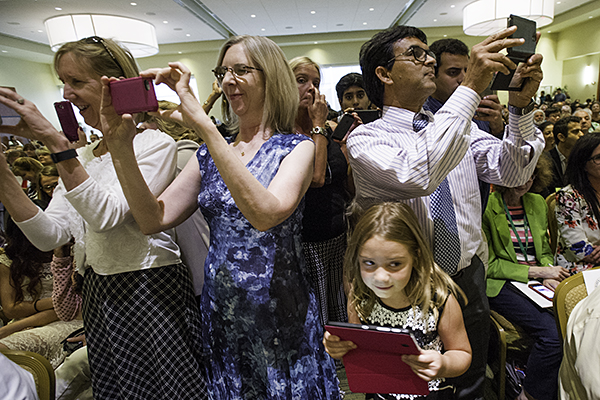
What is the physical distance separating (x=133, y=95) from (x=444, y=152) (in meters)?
0.85

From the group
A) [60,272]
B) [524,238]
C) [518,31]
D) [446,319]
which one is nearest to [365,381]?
[446,319]

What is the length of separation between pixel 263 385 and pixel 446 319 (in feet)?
2.00

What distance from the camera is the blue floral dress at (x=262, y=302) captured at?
107 cm

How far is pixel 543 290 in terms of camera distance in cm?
213

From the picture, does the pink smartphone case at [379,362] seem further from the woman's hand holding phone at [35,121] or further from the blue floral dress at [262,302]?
the woman's hand holding phone at [35,121]

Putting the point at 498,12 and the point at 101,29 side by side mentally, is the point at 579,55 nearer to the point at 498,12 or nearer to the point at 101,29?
the point at 498,12

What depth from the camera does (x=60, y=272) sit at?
184cm

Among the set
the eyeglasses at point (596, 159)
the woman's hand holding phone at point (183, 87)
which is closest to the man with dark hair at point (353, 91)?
the eyeglasses at point (596, 159)

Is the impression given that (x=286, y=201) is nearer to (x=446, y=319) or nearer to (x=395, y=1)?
(x=446, y=319)

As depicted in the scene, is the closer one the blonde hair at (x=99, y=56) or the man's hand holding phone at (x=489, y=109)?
the blonde hair at (x=99, y=56)

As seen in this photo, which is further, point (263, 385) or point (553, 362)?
point (553, 362)

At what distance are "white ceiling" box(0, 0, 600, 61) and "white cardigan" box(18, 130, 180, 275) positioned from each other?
28.7 ft

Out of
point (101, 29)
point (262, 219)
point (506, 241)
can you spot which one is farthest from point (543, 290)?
point (101, 29)

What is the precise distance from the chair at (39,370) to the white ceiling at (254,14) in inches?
353
